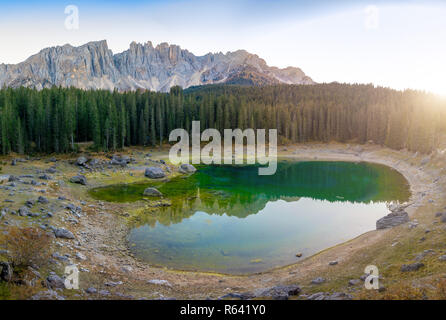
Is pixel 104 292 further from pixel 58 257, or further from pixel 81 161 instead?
pixel 81 161

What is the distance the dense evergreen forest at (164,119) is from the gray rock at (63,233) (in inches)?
1772

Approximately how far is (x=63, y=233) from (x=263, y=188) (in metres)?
34.2

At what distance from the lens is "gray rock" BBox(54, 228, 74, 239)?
22772 millimetres

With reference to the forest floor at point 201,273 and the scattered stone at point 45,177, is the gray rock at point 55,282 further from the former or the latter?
the scattered stone at point 45,177

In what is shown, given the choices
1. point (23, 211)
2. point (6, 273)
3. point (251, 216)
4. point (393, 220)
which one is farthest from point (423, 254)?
point (23, 211)

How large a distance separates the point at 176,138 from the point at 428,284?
296 feet

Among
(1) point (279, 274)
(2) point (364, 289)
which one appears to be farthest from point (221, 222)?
(2) point (364, 289)

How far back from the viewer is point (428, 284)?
12367 millimetres

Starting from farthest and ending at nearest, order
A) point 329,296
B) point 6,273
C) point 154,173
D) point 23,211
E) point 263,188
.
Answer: point 154,173
point 263,188
point 23,211
point 329,296
point 6,273

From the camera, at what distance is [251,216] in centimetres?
3553

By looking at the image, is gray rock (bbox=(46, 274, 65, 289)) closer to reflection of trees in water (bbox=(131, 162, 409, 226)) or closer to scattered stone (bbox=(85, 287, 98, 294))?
scattered stone (bbox=(85, 287, 98, 294))

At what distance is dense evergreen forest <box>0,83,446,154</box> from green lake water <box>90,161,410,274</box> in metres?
28.3

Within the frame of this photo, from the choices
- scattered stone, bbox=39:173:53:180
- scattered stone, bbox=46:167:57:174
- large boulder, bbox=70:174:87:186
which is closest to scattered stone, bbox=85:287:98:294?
scattered stone, bbox=39:173:53:180
